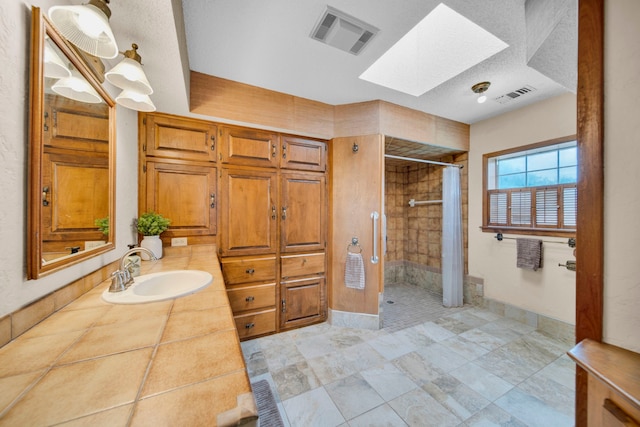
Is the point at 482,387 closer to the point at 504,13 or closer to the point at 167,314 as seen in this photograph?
the point at 167,314

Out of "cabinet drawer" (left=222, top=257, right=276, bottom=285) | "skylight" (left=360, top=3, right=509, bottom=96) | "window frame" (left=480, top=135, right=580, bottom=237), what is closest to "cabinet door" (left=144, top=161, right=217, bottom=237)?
"cabinet drawer" (left=222, top=257, right=276, bottom=285)

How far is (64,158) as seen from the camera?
900 mm

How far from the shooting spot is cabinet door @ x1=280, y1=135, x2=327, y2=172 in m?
2.31

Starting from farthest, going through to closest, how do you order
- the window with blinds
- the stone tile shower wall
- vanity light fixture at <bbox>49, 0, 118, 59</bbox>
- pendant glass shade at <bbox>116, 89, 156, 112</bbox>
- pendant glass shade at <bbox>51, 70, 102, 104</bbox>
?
the stone tile shower wall → the window with blinds → pendant glass shade at <bbox>116, 89, 156, 112</bbox> → pendant glass shade at <bbox>51, 70, 102, 104</bbox> → vanity light fixture at <bbox>49, 0, 118, 59</bbox>

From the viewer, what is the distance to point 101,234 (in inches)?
46.8

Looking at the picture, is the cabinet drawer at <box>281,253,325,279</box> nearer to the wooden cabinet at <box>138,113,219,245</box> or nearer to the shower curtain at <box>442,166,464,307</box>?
the wooden cabinet at <box>138,113,219,245</box>

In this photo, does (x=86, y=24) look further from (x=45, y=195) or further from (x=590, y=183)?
(x=590, y=183)

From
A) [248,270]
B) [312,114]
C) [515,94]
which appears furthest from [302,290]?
[515,94]

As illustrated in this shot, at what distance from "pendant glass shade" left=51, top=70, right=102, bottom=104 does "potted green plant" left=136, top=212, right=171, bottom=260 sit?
2.80 feet

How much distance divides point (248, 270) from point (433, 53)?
2.46 m

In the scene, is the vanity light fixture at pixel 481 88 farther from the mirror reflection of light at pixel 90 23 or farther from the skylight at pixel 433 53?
the mirror reflection of light at pixel 90 23

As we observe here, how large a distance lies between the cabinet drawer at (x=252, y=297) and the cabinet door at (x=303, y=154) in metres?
1.28

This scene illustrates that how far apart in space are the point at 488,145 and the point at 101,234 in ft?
12.6

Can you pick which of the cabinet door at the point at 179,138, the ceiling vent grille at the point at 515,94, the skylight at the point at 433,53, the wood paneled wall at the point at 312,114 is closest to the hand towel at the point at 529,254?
the wood paneled wall at the point at 312,114
